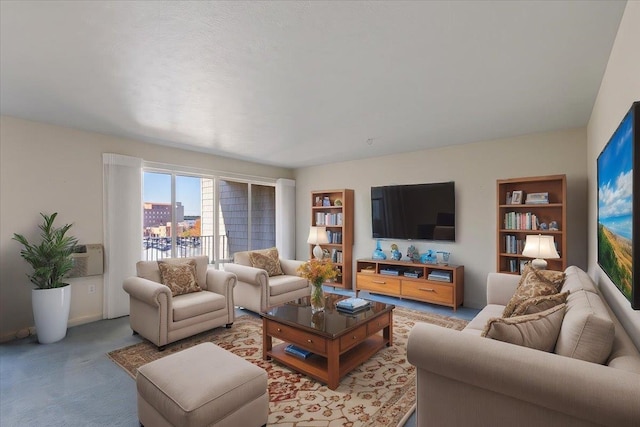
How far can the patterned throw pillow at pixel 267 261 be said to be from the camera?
4.40 metres

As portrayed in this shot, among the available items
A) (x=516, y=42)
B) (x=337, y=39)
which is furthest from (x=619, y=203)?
(x=337, y=39)

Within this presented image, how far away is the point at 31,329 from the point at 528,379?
4.78 metres

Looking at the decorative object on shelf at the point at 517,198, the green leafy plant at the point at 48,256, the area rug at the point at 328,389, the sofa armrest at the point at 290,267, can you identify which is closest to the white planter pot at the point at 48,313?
the green leafy plant at the point at 48,256

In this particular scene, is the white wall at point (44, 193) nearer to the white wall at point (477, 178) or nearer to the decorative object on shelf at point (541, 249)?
the white wall at point (477, 178)

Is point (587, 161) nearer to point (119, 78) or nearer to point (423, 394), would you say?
point (423, 394)

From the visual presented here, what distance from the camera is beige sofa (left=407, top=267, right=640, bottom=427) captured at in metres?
1.12

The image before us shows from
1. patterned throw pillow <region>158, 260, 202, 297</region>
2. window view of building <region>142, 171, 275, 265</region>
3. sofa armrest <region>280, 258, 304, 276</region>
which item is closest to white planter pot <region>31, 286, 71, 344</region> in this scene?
patterned throw pillow <region>158, 260, 202, 297</region>

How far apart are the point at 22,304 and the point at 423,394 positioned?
433 cm

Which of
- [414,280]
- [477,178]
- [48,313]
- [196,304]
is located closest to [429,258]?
[414,280]

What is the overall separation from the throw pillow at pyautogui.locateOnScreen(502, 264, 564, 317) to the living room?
0.95 feet

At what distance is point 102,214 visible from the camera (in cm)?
400

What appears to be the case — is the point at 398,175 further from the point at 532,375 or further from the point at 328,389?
the point at 532,375

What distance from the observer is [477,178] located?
14.7 feet

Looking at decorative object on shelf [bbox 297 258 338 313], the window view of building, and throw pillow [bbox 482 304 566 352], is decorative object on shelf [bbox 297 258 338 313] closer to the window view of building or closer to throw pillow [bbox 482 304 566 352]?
throw pillow [bbox 482 304 566 352]
